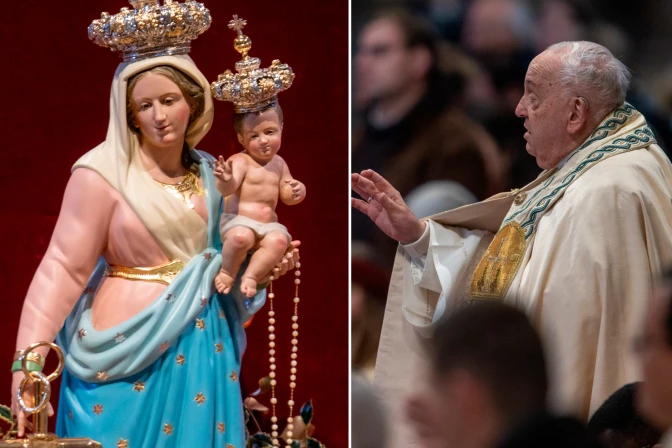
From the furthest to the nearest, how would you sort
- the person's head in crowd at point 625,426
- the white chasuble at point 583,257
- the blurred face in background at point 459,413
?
the white chasuble at point 583,257 < the person's head in crowd at point 625,426 < the blurred face in background at point 459,413

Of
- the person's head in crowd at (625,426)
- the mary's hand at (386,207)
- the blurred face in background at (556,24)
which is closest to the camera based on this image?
the person's head in crowd at (625,426)

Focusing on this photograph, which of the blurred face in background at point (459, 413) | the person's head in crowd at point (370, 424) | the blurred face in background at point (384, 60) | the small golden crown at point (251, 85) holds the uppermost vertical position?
the blurred face in background at point (384, 60)

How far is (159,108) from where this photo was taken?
370 centimetres

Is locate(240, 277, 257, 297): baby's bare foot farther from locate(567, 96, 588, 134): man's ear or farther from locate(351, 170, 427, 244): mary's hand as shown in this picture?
locate(567, 96, 588, 134): man's ear

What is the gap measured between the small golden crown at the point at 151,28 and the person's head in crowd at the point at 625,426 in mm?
1784

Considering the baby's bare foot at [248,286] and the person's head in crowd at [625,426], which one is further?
the baby's bare foot at [248,286]

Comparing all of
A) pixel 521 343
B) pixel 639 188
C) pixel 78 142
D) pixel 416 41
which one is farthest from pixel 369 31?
pixel 521 343

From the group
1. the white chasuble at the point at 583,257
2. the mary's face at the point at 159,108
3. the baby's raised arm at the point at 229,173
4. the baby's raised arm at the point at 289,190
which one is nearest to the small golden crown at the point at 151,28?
the mary's face at the point at 159,108

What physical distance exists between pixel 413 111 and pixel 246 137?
4.18 ft

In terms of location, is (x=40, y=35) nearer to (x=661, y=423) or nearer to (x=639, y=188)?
(x=639, y=188)

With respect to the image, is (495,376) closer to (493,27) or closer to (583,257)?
(583,257)

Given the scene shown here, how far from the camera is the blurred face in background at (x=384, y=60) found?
4.89 m

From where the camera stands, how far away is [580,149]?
154 inches

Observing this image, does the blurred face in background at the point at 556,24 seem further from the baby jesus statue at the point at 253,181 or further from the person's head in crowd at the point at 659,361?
the person's head in crowd at the point at 659,361
